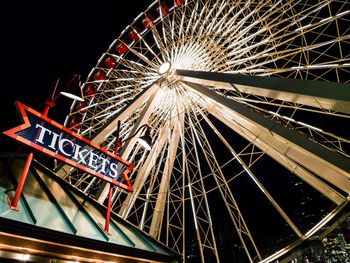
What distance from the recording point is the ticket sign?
15.4 ft

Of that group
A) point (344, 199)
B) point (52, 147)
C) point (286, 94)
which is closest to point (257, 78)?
point (286, 94)

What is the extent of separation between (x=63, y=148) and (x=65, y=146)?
77 millimetres

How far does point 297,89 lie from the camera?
235 inches

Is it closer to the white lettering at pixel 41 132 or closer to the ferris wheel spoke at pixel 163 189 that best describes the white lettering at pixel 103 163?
the white lettering at pixel 41 132

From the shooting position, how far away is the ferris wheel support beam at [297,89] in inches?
207

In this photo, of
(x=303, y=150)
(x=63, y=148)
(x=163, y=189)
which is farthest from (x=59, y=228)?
(x=163, y=189)

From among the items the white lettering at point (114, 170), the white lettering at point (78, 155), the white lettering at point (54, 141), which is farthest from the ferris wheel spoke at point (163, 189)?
the white lettering at point (54, 141)

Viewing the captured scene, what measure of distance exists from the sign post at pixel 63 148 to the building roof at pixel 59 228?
37 centimetres

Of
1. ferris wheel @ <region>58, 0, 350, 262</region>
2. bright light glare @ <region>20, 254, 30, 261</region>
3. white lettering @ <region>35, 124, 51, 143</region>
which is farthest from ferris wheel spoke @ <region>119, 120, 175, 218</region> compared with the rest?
bright light glare @ <region>20, 254, 30, 261</region>

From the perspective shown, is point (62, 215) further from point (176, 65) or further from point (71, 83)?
point (176, 65)

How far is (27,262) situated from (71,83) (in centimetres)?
377

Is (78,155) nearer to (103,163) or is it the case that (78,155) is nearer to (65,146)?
(65,146)

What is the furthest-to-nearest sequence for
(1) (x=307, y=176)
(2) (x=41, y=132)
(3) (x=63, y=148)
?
(1) (x=307, y=176)
(3) (x=63, y=148)
(2) (x=41, y=132)

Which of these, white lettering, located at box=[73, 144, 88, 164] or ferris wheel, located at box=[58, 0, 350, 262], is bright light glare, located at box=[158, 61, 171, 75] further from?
white lettering, located at box=[73, 144, 88, 164]
